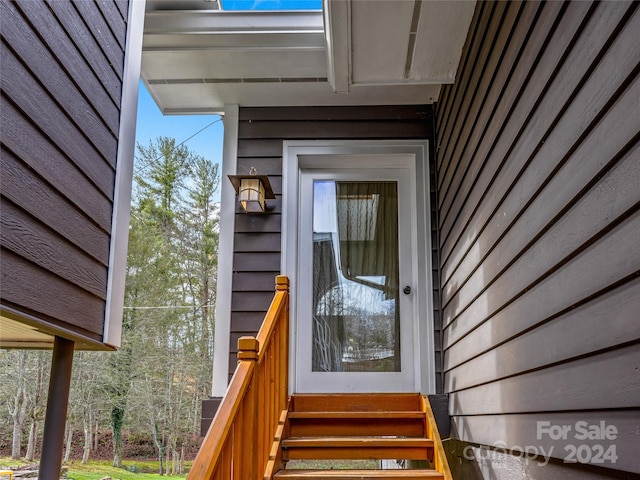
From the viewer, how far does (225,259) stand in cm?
380

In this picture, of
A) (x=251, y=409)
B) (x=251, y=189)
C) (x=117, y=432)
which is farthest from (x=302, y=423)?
(x=117, y=432)

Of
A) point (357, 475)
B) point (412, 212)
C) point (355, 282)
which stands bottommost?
point (357, 475)

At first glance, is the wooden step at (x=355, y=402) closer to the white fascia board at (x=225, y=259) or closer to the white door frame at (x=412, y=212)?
the white door frame at (x=412, y=212)

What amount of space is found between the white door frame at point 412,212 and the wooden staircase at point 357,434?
33 cm

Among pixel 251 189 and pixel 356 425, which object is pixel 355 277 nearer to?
pixel 251 189

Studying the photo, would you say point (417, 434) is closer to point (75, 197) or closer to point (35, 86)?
point (75, 197)

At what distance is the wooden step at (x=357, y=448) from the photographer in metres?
2.86

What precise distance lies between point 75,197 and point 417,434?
2.17 metres

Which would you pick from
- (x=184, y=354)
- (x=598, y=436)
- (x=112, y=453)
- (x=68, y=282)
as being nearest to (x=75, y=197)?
(x=68, y=282)

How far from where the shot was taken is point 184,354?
770 centimetres

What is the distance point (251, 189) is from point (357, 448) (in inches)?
68.1

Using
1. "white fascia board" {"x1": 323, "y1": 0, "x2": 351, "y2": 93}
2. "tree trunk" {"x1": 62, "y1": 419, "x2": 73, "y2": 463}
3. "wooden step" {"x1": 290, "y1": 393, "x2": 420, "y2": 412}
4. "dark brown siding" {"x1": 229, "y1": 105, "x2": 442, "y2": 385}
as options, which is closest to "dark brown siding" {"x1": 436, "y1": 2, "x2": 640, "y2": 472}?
"wooden step" {"x1": 290, "y1": 393, "x2": 420, "y2": 412}

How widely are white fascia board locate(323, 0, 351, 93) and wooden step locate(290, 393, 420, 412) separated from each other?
1.80m

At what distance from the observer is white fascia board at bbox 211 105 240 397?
142 inches
